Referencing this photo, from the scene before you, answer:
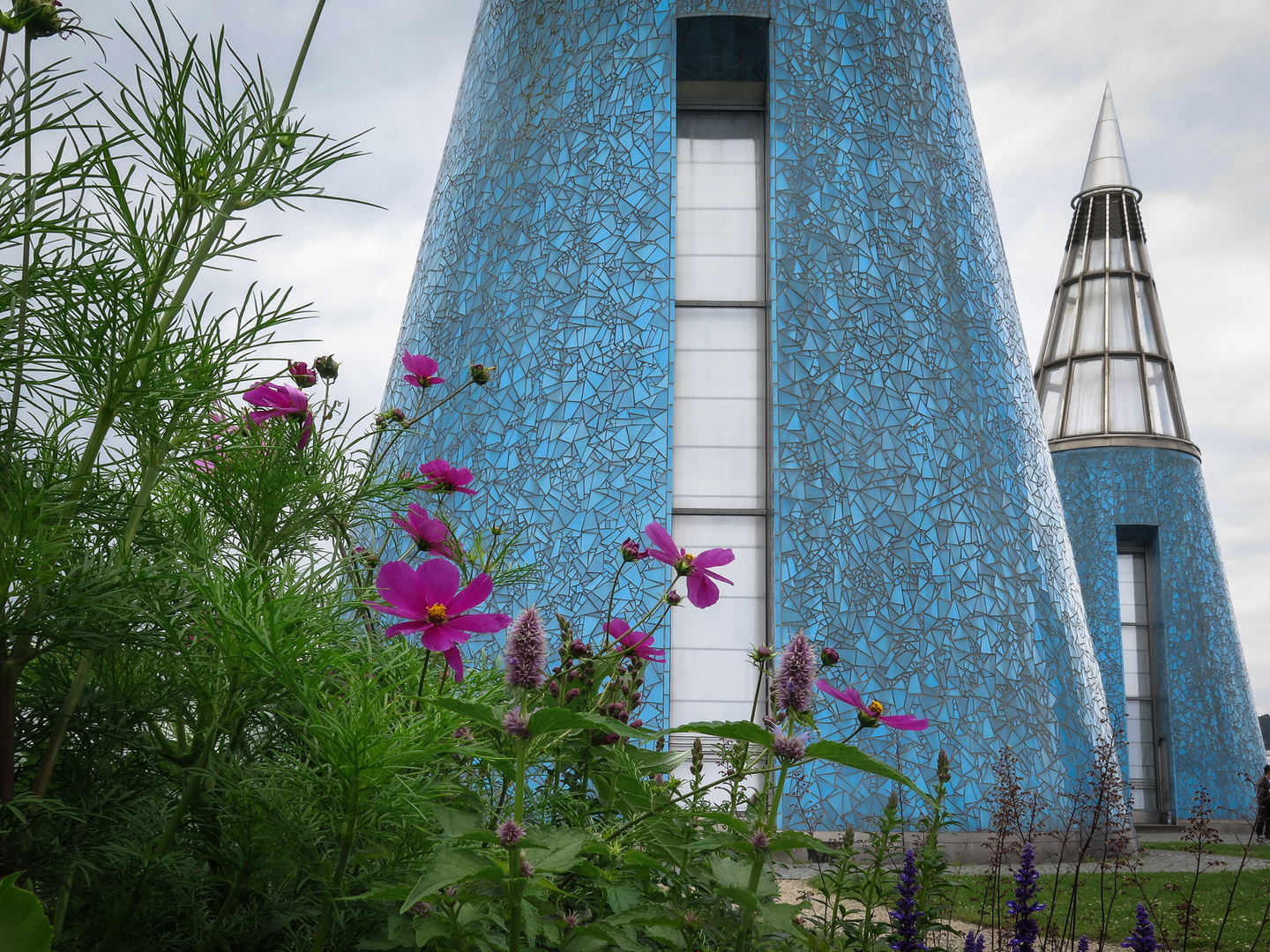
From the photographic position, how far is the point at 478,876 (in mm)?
793

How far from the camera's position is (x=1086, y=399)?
1577 cm

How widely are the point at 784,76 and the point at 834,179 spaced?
1315mm

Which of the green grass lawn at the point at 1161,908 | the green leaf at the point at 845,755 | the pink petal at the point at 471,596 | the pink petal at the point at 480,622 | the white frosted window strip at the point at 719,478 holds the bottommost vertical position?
the green grass lawn at the point at 1161,908

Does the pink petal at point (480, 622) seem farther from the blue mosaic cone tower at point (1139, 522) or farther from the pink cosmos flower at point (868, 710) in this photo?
the blue mosaic cone tower at point (1139, 522)

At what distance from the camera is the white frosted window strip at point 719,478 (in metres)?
9.23

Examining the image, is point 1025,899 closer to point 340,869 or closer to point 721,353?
point 340,869

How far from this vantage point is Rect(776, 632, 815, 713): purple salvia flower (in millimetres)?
924

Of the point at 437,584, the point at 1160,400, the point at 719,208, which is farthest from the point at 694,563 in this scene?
the point at 1160,400

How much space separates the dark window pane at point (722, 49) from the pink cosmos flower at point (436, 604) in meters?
9.97

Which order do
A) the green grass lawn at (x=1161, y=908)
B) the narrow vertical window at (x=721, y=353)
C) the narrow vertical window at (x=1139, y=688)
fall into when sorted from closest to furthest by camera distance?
the green grass lawn at (x=1161, y=908), the narrow vertical window at (x=721, y=353), the narrow vertical window at (x=1139, y=688)

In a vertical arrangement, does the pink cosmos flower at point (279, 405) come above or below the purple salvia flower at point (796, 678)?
above

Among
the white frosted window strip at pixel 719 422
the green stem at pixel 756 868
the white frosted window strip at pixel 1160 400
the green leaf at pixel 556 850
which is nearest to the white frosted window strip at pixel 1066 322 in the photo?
the white frosted window strip at pixel 1160 400

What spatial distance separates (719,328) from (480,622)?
8.95 metres

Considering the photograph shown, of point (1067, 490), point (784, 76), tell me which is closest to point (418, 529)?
point (784, 76)
